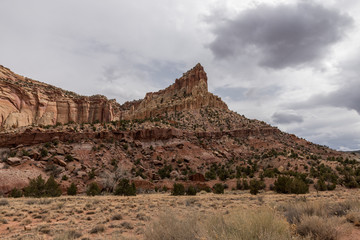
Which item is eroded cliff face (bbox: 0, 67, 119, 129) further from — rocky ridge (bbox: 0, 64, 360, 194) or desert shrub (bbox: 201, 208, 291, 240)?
desert shrub (bbox: 201, 208, 291, 240)

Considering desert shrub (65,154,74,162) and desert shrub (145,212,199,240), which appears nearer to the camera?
desert shrub (145,212,199,240)

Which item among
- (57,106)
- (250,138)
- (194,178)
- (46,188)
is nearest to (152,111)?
(57,106)

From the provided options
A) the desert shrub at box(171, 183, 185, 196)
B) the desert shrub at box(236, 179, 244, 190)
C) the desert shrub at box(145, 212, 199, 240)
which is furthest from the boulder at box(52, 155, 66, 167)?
the desert shrub at box(145, 212, 199, 240)

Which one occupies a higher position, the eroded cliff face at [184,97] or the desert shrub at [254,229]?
the eroded cliff face at [184,97]

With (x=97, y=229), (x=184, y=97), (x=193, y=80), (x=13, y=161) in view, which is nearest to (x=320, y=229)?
(x=97, y=229)

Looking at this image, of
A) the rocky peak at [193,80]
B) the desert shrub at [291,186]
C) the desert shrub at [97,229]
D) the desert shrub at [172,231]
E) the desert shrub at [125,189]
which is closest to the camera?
the desert shrub at [172,231]

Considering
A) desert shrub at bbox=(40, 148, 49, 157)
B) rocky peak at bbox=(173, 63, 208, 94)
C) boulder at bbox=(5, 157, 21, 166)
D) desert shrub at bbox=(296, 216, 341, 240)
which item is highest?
rocky peak at bbox=(173, 63, 208, 94)

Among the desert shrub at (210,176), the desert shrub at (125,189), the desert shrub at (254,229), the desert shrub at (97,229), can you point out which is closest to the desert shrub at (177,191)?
the desert shrub at (125,189)

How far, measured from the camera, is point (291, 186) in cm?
2586

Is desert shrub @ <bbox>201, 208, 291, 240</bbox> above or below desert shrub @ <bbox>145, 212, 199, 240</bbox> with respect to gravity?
above

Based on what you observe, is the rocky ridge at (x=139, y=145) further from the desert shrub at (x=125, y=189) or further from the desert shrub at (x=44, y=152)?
the desert shrub at (x=125, y=189)

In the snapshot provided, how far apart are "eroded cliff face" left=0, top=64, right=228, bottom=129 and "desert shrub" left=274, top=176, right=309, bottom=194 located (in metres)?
48.4

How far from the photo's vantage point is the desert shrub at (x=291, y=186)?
2498cm

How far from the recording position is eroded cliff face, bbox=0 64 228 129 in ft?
188
